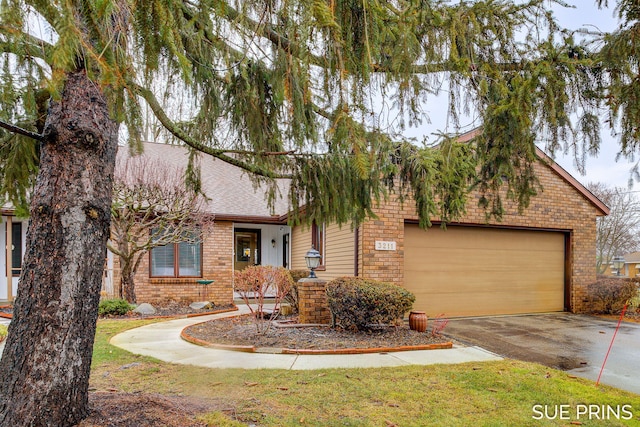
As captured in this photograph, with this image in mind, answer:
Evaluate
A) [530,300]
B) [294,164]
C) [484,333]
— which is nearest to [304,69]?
[294,164]

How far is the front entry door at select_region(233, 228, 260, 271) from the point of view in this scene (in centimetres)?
1491

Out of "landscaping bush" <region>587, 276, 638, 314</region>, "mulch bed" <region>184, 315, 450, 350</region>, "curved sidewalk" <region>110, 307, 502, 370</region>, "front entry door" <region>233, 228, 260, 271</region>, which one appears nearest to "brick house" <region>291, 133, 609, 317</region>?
"landscaping bush" <region>587, 276, 638, 314</region>

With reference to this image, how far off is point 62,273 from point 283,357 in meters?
3.39

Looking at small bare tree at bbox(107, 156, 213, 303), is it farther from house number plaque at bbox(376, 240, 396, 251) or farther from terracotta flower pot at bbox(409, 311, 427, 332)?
terracotta flower pot at bbox(409, 311, 427, 332)

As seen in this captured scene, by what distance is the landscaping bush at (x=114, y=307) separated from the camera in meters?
9.41

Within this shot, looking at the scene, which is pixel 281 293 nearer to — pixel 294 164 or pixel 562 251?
pixel 294 164

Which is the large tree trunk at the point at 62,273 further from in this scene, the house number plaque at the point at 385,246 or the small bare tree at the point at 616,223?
the small bare tree at the point at 616,223

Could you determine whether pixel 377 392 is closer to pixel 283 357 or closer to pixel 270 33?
pixel 283 357

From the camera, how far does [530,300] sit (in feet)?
34.3

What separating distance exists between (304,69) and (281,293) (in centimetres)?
548

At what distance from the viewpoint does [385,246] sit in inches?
339

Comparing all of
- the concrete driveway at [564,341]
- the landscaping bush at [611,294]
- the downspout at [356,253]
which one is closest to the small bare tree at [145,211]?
the downspout at [356,253]

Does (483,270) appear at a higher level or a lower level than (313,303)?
higher

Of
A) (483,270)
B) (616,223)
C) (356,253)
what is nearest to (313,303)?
(356,253)
